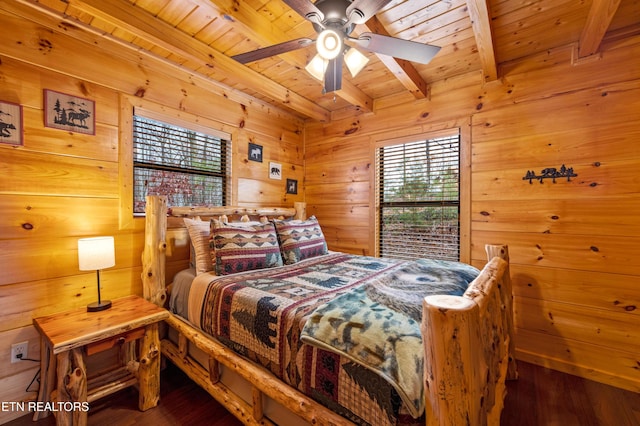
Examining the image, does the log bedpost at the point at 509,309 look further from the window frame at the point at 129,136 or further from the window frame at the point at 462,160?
the window frame at the point at 129,136

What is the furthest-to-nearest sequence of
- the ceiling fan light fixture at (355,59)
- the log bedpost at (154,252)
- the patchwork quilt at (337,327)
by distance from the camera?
the log bedpost at (154,252) < the ceiling fan light fixture at (355,59) < the patchwork quilt at (337,327)

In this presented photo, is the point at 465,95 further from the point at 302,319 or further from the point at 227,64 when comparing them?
the point at 302,319

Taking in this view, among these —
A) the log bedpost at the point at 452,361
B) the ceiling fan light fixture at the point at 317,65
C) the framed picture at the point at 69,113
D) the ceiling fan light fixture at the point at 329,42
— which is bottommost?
the log bedpost at the point at 452,361

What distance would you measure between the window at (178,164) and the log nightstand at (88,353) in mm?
863

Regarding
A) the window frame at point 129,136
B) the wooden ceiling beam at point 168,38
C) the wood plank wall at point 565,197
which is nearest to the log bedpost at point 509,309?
the wood plank wall at point 565,197

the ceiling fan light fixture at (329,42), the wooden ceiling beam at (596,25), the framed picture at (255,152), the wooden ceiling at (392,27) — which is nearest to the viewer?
the ceiling fan light fixture at (329,42)

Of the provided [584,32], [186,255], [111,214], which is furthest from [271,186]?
[584,32]

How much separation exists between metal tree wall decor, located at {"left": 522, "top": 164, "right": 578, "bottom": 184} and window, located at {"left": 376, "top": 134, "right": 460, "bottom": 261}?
22.0 inches

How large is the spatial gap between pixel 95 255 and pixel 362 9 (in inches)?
79.8

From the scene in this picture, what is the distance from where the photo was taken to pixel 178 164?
7.97 feet

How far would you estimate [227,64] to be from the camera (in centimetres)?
225

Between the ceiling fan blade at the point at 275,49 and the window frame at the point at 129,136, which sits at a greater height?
the ceiling fan blade at the point at 275,49

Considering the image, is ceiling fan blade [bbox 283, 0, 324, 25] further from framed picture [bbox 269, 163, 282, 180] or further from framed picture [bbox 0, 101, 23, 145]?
framed picture [bbox 269, 163, 282, 180]

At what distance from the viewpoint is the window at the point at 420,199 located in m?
2.65
